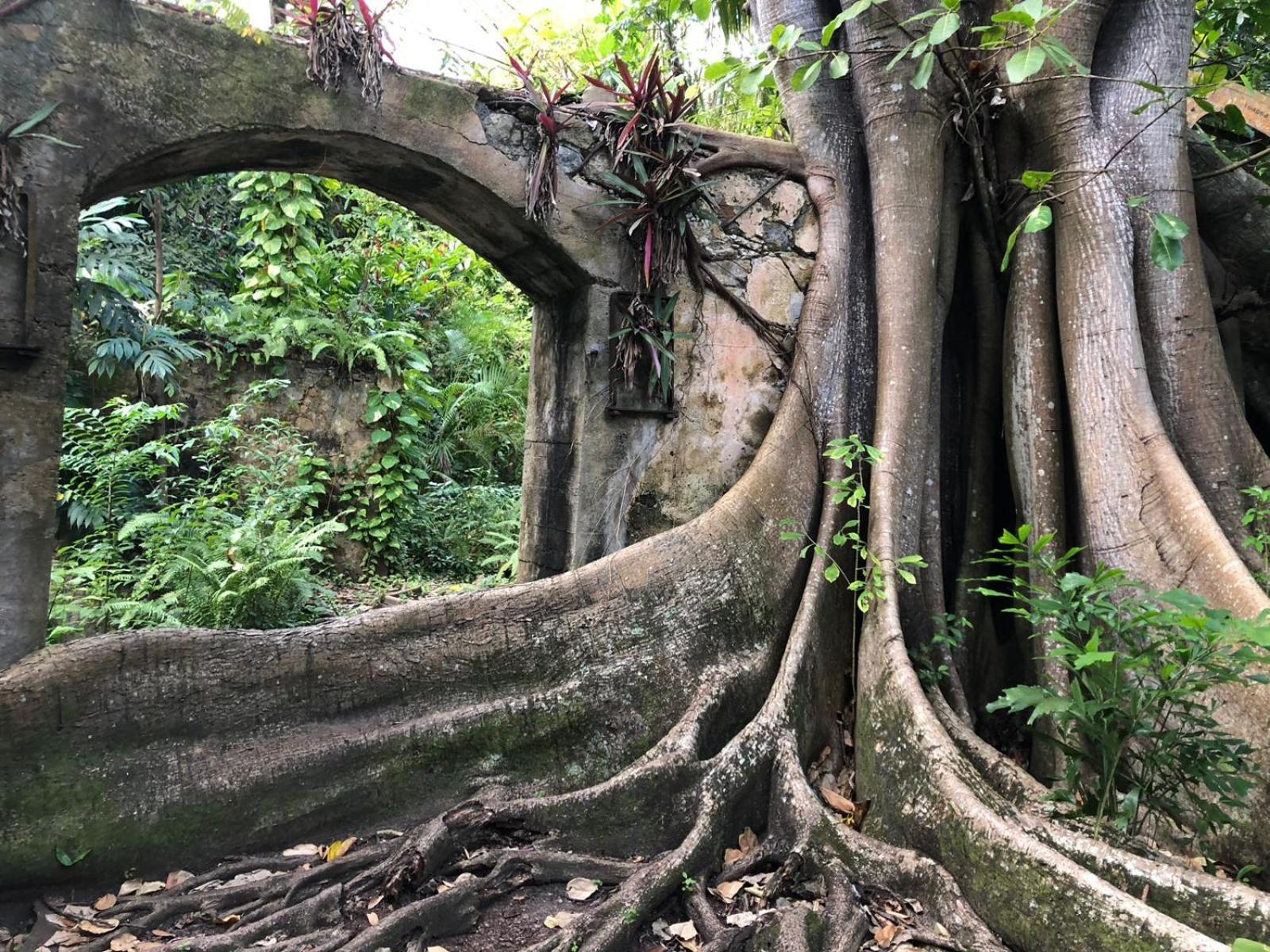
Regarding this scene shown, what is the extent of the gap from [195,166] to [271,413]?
11.0 feet

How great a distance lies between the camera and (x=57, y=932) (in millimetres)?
2141

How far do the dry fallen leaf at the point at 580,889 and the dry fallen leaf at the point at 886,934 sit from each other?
0.79 metres

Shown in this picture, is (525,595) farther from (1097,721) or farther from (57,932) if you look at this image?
(1097,721)

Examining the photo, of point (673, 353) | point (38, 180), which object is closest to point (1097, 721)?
point (673, 353)

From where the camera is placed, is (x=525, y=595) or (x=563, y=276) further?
(x=563, y=276)

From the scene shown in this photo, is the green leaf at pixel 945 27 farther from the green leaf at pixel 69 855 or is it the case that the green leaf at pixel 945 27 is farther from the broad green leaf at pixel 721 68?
the green leaf at pixel 69 855

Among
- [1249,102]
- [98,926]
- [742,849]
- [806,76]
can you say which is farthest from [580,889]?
[1249,102]

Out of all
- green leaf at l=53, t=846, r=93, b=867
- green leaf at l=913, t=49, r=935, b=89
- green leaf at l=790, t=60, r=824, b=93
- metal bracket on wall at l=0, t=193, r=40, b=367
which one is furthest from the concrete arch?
green leaf at l=913, t=49, r=935, b=89

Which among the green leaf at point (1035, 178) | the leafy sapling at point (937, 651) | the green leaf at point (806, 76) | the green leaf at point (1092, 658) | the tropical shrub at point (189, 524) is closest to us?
the green leaf at point (1092, 658)

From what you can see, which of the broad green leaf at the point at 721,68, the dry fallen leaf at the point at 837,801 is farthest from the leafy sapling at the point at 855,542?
the broad green leaf at the point at 721,68

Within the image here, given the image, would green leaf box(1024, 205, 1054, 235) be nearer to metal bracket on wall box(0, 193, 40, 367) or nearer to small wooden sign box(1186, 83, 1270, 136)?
metal bracket on wall box(0, 193, 40, 367)

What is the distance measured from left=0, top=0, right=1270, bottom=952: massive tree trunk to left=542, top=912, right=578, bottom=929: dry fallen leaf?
138mm

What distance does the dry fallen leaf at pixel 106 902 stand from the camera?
223cm

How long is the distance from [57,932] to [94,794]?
34 cm
